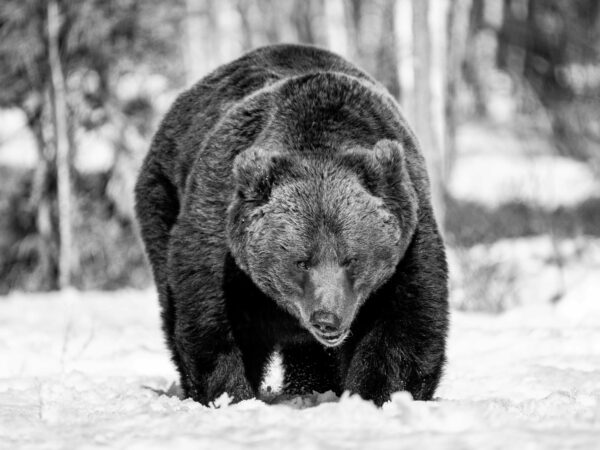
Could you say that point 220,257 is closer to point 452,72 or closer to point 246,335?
point 246,335

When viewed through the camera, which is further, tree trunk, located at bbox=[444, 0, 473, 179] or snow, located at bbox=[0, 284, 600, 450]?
tree trunk, located at bbox=[444, 0, 473, 179]

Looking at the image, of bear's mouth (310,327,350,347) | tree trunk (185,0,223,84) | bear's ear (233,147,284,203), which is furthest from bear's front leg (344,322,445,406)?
tree trunk (185,0,223,84)

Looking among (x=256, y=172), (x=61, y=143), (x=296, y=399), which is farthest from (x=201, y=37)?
(x=256, y=172)

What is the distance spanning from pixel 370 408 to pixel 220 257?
142cm

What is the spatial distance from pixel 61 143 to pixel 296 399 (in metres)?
11.0

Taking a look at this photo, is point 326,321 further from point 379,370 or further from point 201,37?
point 201,37

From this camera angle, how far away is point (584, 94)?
794 inches

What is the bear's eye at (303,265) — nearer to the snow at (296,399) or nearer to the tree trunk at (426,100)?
the snow at (296,399)

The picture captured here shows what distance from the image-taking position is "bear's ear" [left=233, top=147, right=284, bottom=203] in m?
4.30

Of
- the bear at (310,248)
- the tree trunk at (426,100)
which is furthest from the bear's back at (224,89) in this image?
the tree trunk at (426,100)

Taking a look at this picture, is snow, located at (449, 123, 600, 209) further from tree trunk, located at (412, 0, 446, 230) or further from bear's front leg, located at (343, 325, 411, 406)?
bear's front leg, located at (343, 325, 411, 406)

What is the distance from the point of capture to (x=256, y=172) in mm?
4293

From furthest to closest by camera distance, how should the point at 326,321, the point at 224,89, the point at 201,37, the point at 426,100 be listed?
the point at 201,37
the point at 426,100
the point at 224,89
the point at 326,321

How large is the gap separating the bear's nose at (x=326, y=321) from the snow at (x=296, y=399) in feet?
1.23
